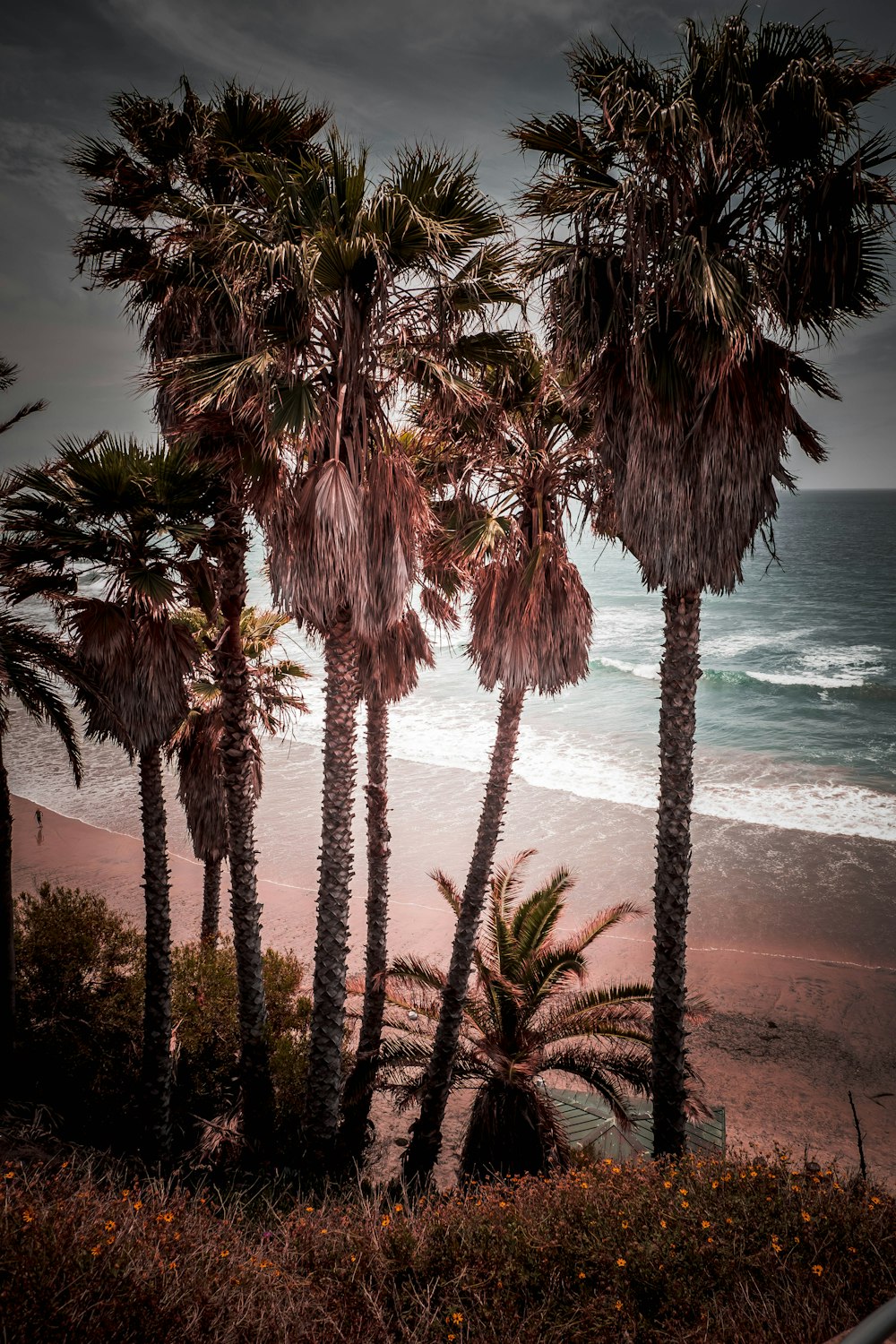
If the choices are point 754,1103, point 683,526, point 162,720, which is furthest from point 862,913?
point 162,720

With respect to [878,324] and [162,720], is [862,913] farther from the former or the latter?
[878,324]

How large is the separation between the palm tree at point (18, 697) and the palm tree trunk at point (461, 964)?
16.0ft

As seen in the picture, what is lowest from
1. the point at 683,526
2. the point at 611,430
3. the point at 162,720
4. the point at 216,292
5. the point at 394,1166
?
the point at 394,1166

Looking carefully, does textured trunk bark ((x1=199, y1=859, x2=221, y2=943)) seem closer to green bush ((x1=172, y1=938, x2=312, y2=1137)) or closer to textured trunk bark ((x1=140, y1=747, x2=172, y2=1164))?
green bush ((x1=172, y1=938, x2=312, y2=1137))

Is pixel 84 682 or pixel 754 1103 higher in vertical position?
pixel 84 682

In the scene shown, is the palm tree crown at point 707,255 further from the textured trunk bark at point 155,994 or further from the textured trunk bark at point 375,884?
the textured trunk bark at point 155,994

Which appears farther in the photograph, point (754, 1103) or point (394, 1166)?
point (754, 1103)

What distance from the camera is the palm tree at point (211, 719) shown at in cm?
1154

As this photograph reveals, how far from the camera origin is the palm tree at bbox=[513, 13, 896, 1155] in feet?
19.2

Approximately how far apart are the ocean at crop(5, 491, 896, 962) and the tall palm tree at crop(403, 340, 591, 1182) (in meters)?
3.20

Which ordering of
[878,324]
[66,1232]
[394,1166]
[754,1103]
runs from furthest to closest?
[878,324] < [754,1103] < [394,1166] < [66,1232]

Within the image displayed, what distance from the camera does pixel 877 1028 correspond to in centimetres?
1281

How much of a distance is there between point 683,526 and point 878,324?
78.3 meters

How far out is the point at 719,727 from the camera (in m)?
31.5
